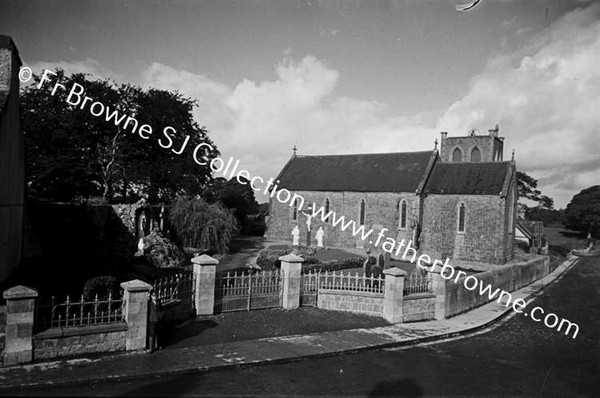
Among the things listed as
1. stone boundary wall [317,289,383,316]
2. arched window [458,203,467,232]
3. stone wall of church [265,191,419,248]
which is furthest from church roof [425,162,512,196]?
stone boundary wall [317,289,383,316]

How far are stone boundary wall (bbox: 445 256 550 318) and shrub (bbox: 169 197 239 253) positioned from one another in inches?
655

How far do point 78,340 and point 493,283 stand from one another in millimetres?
17370

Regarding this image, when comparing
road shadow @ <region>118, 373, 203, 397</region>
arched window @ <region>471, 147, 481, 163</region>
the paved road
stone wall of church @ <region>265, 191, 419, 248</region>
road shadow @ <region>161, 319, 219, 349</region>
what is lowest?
the paved road

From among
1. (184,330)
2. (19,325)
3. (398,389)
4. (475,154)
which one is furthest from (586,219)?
(19,325)

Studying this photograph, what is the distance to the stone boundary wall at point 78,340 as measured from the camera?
8.59 metres

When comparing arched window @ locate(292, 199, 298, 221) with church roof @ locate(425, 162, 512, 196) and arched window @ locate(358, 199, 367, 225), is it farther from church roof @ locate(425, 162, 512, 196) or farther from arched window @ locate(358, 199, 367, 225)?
church roof @ locate(425, 162, 512, 196)

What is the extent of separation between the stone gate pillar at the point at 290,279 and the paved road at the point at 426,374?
4.11 metres

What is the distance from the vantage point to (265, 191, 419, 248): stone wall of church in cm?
3700

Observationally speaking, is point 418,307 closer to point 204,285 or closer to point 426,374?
point 426,374

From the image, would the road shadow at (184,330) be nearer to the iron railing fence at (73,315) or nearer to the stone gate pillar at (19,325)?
the iron railing fence at (73,315)

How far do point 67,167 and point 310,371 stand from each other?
28.0 m

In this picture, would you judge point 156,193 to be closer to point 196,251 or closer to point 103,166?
point 103,166

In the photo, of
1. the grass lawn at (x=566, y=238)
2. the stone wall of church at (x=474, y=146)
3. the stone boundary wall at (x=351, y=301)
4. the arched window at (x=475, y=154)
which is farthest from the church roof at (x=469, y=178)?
the grass lawn at (x=566, y=238)

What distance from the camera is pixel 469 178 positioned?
35.9m
